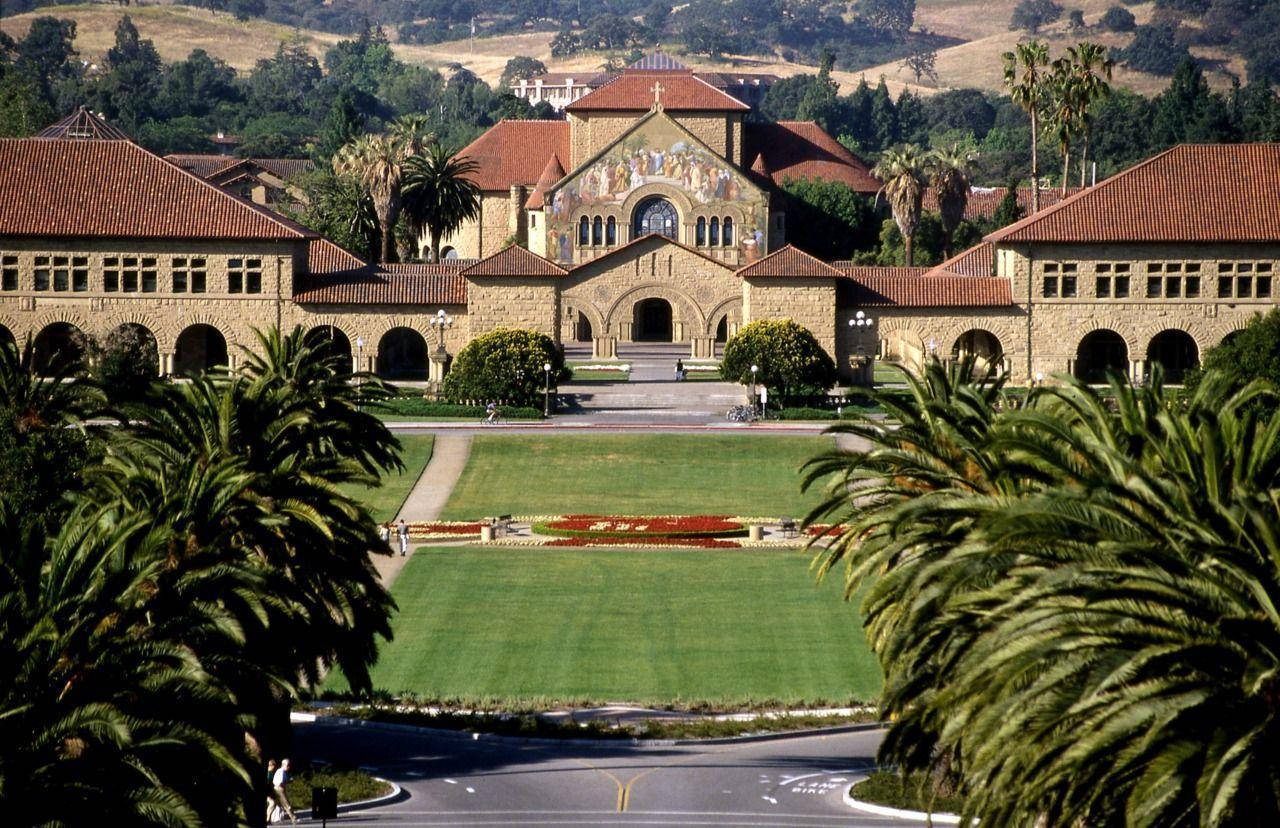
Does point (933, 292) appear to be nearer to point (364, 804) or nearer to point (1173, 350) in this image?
point (1173, 350)

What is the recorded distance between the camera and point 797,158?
125688mm

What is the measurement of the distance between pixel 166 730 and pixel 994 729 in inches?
346

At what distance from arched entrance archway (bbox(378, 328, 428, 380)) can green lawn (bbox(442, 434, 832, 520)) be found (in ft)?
55.5

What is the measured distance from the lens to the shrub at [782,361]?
8262 centimetres

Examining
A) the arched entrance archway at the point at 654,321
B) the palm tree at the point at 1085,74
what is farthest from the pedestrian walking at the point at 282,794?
the palm tree at the point at 1085,74

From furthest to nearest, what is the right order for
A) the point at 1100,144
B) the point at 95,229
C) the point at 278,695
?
the point at 1100,144, the point at 95,229, the point at 278,695

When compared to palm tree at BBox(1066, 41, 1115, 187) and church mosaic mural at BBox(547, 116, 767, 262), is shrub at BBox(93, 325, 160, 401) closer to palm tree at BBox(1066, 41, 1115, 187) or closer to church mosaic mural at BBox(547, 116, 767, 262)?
church mosaic mural at BBox(547, 116, 767, 262)

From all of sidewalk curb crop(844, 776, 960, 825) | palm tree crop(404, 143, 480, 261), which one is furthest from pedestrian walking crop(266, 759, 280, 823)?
palm tree crop(404, 143, 480, 261)

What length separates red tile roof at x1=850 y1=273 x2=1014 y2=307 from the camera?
90.2 meters

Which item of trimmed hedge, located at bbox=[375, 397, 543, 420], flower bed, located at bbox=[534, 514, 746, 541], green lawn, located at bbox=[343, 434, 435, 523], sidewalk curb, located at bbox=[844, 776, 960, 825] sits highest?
trimmed hedge, located at bbox=[375, 397, 543, 420]

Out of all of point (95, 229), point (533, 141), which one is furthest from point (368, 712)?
point (533, 141)

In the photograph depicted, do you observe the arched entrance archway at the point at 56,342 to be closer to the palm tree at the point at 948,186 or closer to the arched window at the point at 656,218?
the arched window at the point at 656,218

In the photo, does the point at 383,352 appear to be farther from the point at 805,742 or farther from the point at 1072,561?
the point at 1072,561

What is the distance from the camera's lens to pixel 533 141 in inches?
Result: 4879
